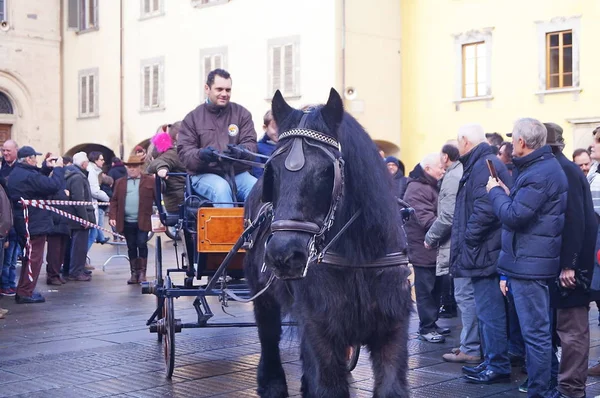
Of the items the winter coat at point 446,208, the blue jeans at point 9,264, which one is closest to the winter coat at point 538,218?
the winter coat at point 446,208

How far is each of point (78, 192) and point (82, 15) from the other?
71.0 ft

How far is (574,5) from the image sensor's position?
82.0ft

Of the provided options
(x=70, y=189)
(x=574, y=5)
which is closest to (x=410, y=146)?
(x=574, y=5)

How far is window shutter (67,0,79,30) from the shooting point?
3481 centimetres

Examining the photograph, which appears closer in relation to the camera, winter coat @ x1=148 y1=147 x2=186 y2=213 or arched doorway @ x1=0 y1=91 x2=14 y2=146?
winter coat @ x1=148 y1=147 x2=186 y2=213

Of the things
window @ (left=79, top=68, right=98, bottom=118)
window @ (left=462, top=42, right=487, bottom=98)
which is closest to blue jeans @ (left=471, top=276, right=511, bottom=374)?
window @ (left=462, top=42, right=487, bottom=98)

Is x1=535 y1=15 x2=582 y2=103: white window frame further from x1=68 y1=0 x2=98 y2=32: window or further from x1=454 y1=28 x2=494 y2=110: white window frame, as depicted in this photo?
x1=68 y1=0 x2=98 y2=32: window

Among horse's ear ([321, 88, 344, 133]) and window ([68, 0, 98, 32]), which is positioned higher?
window ([68, 0, 98, 32])

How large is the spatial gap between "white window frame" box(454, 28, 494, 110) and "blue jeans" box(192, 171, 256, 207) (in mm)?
20136

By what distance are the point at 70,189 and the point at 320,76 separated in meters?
13.5

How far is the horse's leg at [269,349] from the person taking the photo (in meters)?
6.49

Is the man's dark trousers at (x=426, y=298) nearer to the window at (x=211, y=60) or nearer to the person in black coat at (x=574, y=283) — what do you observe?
the person in black coat at (x=574, y=283)

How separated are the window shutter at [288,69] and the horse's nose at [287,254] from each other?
78.2 ft

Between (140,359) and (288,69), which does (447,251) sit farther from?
(288,69)
